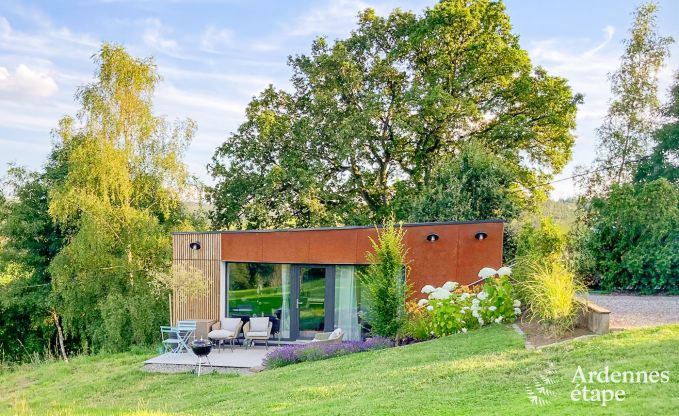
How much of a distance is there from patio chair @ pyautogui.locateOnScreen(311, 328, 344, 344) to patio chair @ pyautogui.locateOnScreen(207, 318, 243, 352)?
201 centimetres

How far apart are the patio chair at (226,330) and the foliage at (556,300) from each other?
680 cm

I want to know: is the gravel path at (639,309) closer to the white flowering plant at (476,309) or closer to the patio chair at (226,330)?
the white flowering plant at (476,309)

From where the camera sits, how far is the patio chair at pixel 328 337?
427 inches

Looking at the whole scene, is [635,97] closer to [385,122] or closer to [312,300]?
[385,122]

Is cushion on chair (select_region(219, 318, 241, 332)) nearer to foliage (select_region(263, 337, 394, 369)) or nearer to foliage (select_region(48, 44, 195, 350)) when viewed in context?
foliage (select_region(263, 337, 394, 369))

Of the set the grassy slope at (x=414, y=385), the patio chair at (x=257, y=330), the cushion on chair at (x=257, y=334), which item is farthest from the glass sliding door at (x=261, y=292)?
the grassy slope at (x=414, y=385)

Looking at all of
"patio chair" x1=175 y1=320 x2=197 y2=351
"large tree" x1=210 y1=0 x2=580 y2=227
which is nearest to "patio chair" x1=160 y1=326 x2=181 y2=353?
"patio chair" x1=175 y1=320 x2=197 y2=351

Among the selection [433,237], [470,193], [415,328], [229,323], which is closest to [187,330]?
[229,323]

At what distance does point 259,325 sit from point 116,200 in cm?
724

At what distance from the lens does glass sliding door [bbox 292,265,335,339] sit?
1298 centimetres

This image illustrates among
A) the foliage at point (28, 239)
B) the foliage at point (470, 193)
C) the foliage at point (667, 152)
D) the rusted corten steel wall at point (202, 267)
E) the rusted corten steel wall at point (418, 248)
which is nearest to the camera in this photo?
the rusted corten steel wall at point (418, 248)

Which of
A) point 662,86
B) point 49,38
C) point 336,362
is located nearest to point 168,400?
point 336,362

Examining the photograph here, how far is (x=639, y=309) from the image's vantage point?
10180mm

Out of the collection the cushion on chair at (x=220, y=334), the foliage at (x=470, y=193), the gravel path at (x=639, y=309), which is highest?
the foliage at (x=470, y=193)
